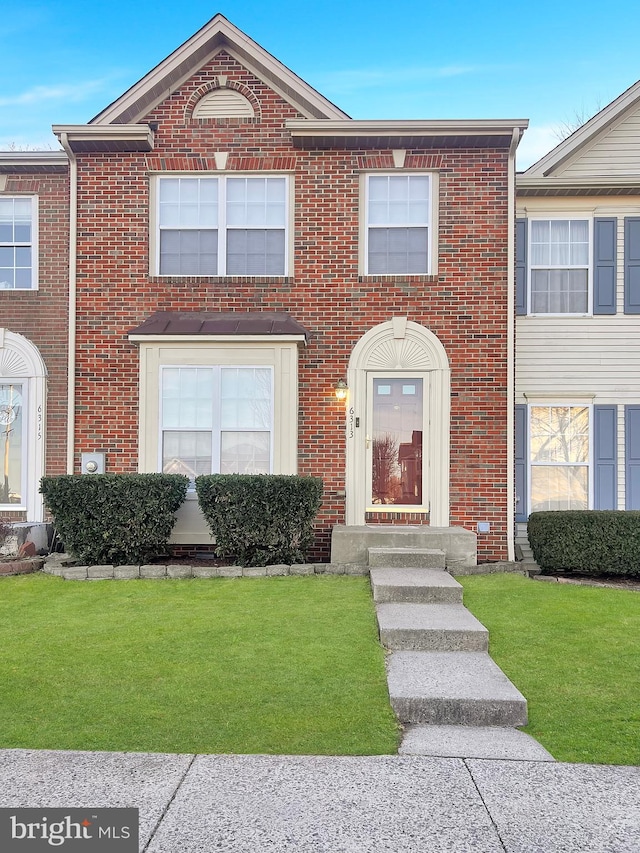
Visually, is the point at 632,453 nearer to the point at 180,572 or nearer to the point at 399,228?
the point at 399,228

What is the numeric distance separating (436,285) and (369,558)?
407cm

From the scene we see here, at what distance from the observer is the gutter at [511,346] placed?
30.3 feet

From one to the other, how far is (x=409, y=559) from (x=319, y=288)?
13.5 ft

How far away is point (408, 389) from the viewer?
31.1 ft

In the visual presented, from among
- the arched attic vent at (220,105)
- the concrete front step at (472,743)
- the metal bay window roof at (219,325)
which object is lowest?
the concrete front step at (472,743)

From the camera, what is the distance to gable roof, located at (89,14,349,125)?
9.30 meters

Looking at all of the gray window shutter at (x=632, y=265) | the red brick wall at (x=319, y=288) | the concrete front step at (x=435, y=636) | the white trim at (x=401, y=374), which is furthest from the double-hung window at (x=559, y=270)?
the concrete front step at (x=435, y=636)

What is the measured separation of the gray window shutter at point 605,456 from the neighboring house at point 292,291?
193 cm

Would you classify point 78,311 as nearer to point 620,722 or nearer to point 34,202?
point 34,202

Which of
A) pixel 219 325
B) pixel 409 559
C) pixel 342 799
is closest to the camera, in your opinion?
pixel 342 799

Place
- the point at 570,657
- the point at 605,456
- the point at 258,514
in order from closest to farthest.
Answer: the point at 570,657 < the point at 258,514 < the point at 605,456

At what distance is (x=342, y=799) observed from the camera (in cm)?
307

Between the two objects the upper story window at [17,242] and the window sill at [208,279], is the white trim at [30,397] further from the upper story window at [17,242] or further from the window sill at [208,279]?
the window sill at [208,279]

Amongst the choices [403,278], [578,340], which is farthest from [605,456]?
[403,278]
